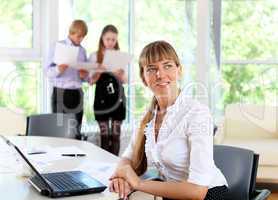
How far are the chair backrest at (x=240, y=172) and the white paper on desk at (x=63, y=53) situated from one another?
7.92ft

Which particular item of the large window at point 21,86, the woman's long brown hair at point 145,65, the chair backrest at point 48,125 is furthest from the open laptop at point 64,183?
the large window at point 21,86

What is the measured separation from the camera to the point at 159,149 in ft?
5.99

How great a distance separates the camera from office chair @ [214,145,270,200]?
2016mm

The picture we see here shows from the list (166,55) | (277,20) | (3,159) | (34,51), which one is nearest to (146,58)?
(166,55)

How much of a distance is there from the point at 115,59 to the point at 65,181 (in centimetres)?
265

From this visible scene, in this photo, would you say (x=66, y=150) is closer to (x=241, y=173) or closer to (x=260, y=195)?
(x=241, y=173)

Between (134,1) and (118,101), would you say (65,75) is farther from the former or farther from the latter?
(134,1)

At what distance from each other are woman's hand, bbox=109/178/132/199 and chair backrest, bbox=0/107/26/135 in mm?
2728

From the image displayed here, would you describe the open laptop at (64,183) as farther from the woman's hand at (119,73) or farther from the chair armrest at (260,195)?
the woman's hand at (119,73)

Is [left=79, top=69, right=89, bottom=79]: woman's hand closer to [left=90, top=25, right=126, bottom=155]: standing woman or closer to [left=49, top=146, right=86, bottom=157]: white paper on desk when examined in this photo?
[left=90, top=25, right=126, bottom=155]: standing woman

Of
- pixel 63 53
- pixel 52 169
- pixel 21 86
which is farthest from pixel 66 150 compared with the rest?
pixel 21 86

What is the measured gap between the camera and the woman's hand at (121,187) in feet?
5.49

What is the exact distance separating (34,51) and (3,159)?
269cm

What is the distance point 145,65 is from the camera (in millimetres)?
1847
